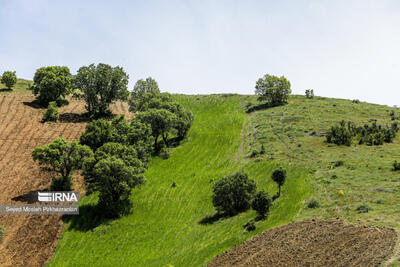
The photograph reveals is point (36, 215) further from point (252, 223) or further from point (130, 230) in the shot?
point (252, 223)

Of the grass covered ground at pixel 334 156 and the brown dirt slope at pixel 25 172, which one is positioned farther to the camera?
the brown dirt slope at pixel 25 172

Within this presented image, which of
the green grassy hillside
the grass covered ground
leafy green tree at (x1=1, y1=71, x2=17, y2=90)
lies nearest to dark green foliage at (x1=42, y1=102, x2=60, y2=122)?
leafy green tree at (x1=1, y1=71, x2=17, y2=90)

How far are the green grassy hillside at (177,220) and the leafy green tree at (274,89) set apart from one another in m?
45.5

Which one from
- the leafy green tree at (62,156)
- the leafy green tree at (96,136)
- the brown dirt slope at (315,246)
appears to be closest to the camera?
the brown dirt slope at (315,246)

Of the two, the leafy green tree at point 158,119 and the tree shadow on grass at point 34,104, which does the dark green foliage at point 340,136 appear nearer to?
the leafy green tree at point 158,119

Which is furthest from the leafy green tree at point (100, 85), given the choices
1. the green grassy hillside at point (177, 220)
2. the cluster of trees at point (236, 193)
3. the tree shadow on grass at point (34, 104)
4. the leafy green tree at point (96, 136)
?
the cluster of trees at point (236, 193)

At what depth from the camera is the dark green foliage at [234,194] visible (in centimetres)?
4312

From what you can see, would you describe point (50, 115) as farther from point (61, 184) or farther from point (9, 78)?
point (61, 184)

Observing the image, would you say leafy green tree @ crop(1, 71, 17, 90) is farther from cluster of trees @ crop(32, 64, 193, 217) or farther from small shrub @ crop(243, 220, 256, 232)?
small shrub @ crop(243, 220, 256, 232)

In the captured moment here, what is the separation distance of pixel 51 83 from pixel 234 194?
82.0 meters

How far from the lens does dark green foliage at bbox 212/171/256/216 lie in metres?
43.1

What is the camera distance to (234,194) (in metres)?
43.4

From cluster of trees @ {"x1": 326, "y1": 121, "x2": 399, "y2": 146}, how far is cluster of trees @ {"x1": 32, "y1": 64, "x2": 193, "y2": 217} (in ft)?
128

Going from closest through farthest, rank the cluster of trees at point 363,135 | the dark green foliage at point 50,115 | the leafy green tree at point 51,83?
the cluster of trees at point 363,135 → the dark green foliage at point 50,115 → the leafy green tree at point 51,83
